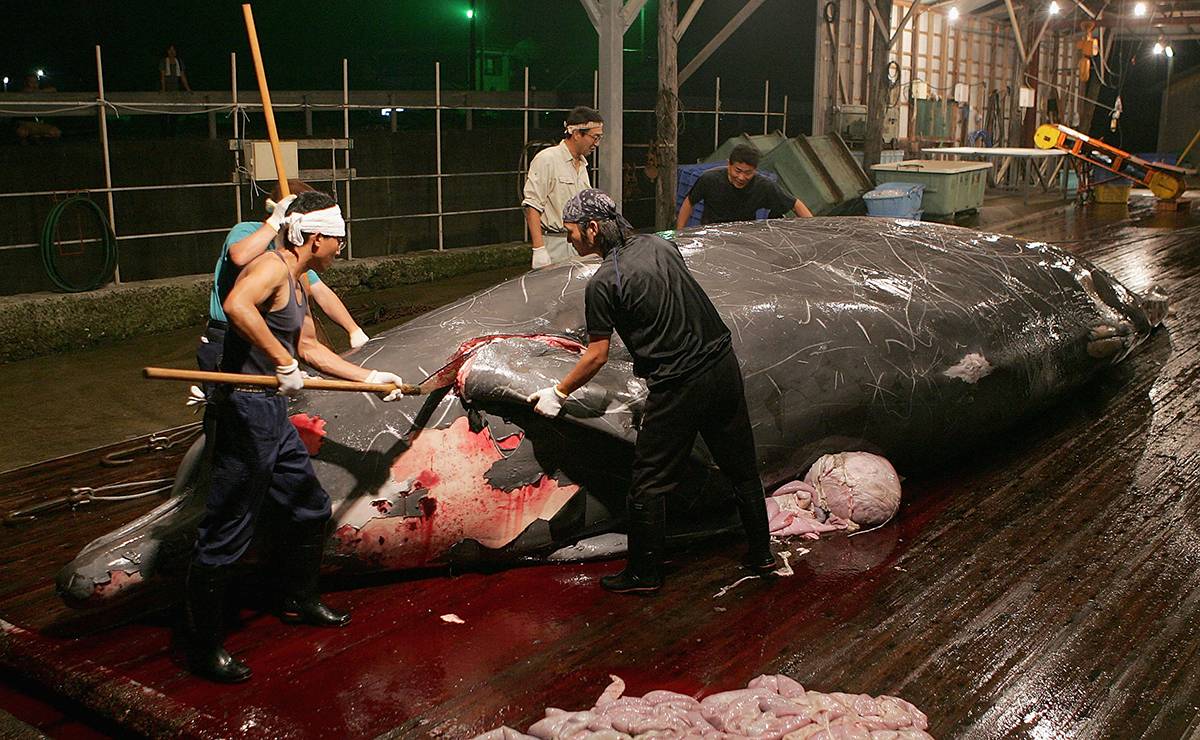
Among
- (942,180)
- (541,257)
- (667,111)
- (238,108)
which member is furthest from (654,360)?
(942,180)

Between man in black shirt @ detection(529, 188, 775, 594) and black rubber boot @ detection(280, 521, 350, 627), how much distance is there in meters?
1.03

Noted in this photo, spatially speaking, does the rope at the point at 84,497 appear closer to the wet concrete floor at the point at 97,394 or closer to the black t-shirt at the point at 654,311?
the wet concrete floor at the point at 97,394

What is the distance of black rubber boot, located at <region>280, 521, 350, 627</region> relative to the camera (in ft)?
14.0

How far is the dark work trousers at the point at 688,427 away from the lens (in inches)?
174

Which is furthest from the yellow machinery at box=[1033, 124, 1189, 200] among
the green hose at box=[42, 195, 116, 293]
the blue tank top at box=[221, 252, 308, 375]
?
the blue tank top at box=[221, 252, 308, 375]

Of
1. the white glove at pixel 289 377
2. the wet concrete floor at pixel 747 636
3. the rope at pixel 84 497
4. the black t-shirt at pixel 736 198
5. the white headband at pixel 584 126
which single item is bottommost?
the wet concrete floor at pixel 747 636

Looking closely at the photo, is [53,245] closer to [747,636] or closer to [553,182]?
[553,182]

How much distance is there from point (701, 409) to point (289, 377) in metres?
1.63

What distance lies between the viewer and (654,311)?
4.32m

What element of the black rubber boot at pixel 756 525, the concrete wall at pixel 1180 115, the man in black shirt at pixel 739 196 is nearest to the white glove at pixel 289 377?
the black rubber boot at pixel 756 525

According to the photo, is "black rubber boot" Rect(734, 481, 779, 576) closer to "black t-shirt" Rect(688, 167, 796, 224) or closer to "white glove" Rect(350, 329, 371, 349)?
"white glove" Rect(350, 329, 371, 349)

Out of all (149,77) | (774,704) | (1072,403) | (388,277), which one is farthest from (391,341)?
(149,77)

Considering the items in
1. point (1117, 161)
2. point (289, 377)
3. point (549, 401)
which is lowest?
point (549, 401)

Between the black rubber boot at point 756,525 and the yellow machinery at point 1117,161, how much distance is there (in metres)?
16.8
